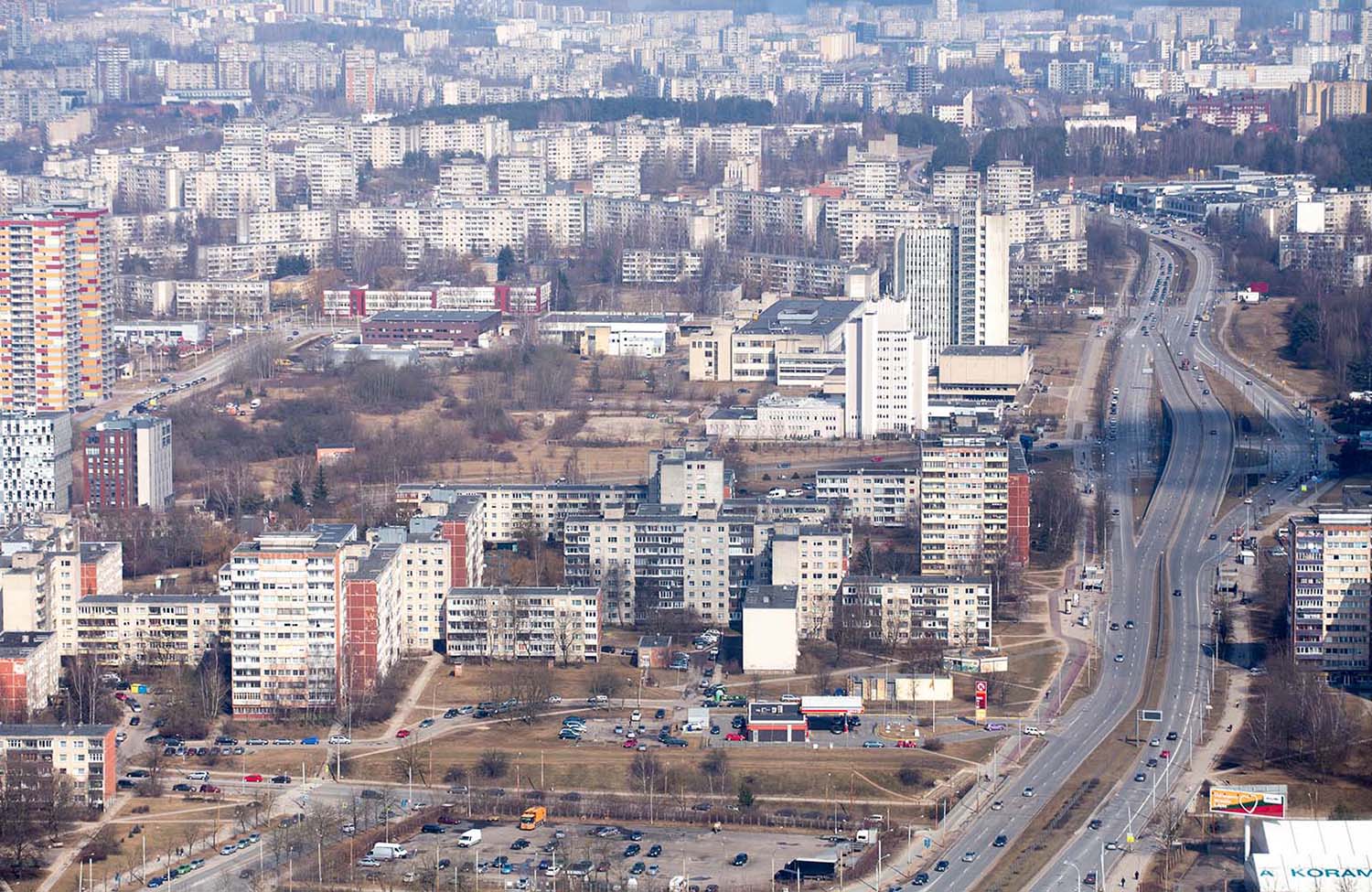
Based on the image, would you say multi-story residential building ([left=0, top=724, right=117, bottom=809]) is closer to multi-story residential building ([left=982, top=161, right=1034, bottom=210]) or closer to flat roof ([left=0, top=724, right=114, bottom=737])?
flat roof ([left=0, top=724, right=114, bottom=737])

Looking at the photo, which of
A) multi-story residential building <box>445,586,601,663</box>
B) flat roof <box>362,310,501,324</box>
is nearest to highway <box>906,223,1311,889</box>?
multi-story residential building <box>445,586,601,663</box>

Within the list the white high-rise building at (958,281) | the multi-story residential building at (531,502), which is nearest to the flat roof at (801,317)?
the white high-rise building at (958,281)

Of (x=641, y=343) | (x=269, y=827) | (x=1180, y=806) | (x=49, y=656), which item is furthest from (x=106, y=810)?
(x=641, y=343)

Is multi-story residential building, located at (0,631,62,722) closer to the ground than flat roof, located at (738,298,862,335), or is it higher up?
closer to the ground

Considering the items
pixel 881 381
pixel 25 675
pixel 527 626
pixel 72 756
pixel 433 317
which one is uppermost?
pixel 433 317

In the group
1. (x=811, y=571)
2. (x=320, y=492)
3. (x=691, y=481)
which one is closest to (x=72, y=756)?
(x=811, y=571)

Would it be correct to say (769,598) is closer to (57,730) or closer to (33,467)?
(57,730)

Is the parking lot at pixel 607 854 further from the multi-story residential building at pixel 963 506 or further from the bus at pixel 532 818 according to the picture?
the multi-story residential building at pixel 963 506
